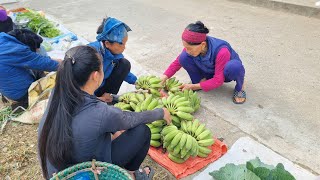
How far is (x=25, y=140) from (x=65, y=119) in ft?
6.43

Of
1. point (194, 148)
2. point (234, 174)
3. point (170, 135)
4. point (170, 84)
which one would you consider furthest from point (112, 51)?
point (234, 174)

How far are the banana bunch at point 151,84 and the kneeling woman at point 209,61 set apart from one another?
25 cm

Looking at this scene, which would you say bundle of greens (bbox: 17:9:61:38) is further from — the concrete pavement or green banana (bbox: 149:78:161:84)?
the concrete pavement

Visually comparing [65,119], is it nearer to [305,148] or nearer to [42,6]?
[305,148]

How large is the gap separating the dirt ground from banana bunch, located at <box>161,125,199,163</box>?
227 millimetres

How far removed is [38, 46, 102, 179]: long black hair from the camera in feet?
6.91

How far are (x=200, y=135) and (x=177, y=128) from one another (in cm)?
25

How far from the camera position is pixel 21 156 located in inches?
136

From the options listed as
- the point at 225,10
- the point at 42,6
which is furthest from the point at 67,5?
the point at 225,10

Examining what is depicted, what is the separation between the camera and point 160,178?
120 inches

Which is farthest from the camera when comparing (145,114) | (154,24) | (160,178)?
(154,24)

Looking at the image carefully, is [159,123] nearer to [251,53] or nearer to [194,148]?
[194,148]

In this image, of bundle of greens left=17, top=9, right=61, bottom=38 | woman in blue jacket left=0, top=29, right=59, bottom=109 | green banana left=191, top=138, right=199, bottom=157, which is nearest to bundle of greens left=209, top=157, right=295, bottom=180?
green banana left=191, top=138, right=199, bottom=157

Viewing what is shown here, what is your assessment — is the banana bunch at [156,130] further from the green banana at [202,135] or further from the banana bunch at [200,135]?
the green banana at [202,135]
